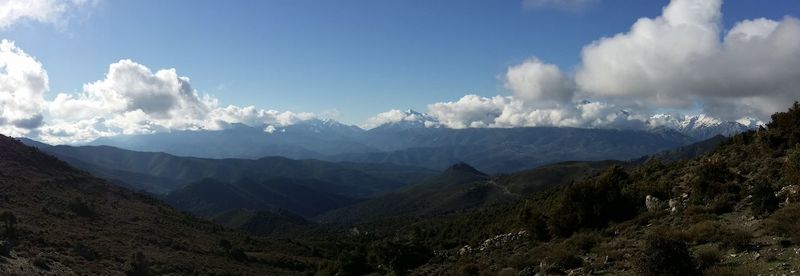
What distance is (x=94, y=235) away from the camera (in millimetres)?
51812

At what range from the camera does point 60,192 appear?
75312 millimetres

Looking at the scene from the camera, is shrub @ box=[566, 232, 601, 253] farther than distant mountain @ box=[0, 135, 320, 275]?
No

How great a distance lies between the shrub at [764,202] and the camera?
19.9 metres

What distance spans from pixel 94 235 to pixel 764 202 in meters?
55.6

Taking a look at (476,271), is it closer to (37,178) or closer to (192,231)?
(192,231)

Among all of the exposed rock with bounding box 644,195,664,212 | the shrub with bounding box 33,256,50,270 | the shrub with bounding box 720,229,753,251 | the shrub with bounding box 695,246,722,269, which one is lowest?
the shrub with bounding box 33,256,50,270

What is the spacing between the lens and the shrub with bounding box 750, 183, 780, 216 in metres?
19.9

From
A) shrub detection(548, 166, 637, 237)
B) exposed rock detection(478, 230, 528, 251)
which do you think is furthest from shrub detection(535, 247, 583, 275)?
exposed rock detection(478, 230, 528, 251)

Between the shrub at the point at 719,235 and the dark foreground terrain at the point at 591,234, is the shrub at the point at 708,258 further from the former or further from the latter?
the shrub at the point at 719,235

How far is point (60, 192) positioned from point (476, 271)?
73792mm

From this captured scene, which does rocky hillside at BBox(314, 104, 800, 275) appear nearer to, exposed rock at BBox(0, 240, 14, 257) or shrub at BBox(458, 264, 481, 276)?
shrub at BBox(458, 264, 481, 276)

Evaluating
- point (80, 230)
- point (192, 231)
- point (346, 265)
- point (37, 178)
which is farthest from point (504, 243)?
point (37, 178)

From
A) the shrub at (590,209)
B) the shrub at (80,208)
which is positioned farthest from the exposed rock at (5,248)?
the shrub at (590,209)

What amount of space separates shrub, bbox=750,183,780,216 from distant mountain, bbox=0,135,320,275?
36.8 meters
